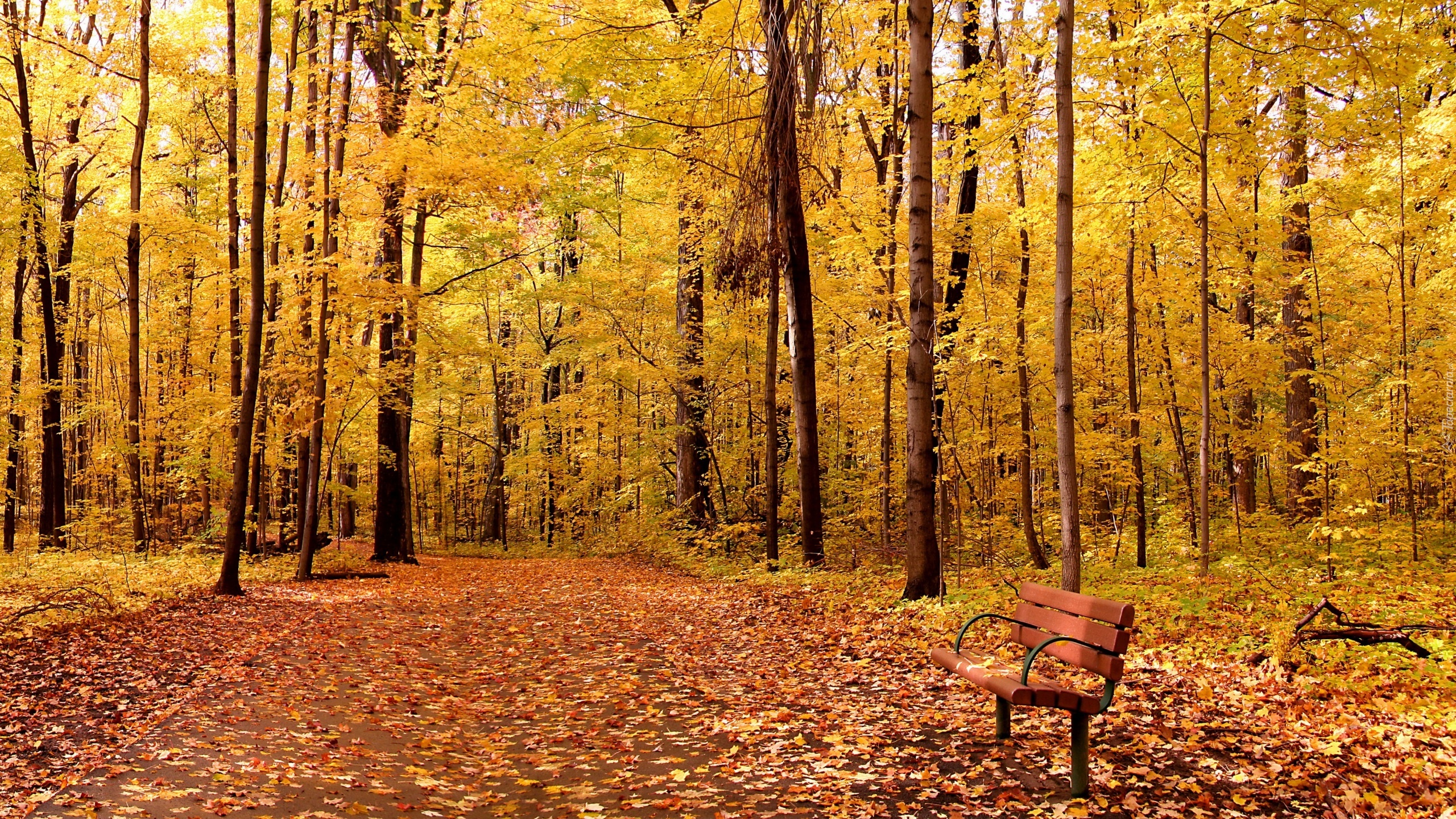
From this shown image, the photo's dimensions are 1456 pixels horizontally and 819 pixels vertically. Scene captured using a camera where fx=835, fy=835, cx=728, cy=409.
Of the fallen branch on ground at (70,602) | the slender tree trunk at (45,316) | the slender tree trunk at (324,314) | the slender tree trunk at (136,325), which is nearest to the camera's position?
the fallen branch on ground at (70,602)

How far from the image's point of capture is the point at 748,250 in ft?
18.7

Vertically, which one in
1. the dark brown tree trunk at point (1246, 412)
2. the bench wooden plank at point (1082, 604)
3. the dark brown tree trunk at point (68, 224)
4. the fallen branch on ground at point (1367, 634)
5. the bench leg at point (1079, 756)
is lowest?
the bench leg at point (1079, 756)

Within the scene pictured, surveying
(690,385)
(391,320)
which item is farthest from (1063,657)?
(690,385)

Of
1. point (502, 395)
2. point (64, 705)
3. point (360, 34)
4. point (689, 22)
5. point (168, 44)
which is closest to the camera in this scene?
point (64, 705)

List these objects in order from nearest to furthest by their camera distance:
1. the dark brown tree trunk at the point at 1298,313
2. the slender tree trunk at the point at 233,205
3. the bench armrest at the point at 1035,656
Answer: the bench armrest at the point at 1035,656 < the dark brown tree trunk at the point at 1298,313 < the slender tree trunk at the point at 233,205

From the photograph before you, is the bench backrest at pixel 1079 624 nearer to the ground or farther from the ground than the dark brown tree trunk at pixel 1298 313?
nearer to the ground

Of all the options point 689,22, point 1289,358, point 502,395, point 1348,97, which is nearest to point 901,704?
point 689,22

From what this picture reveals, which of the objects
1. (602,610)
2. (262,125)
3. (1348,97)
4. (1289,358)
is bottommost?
(602,610)

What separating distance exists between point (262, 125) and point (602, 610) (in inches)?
297

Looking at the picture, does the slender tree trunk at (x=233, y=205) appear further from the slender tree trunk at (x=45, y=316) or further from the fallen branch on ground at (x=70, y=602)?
the fallen branch on ground at (x=70, y=602)

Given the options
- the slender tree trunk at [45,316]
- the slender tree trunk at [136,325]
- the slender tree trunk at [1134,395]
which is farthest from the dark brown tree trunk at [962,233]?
the slender tree trunk at [45,316]

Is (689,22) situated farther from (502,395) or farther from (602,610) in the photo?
(502,395)

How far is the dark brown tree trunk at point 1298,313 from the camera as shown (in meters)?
11.2

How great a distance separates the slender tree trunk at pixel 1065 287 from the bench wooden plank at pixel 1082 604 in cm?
130
